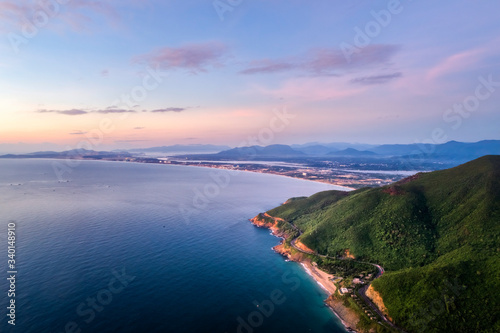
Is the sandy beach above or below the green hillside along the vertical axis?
below

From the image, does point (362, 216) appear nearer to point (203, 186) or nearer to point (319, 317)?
point (319, 317)

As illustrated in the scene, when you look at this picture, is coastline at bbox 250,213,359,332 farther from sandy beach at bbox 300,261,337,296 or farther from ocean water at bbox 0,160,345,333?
ocean water at bbox 0,160,345,333

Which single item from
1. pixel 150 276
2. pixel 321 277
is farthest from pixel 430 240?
pixel 150 276

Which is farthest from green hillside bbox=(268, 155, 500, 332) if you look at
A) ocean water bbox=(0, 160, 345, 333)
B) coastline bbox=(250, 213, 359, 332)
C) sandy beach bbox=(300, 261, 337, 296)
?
ocean water bbox=(0, 160, 345, 333)

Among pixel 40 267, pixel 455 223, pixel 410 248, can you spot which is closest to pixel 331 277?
pixel 410 248

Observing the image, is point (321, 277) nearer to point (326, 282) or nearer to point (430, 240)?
point (326, 282)

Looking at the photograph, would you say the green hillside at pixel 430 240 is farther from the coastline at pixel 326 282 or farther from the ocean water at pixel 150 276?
the ocean water at pixel 150 276
